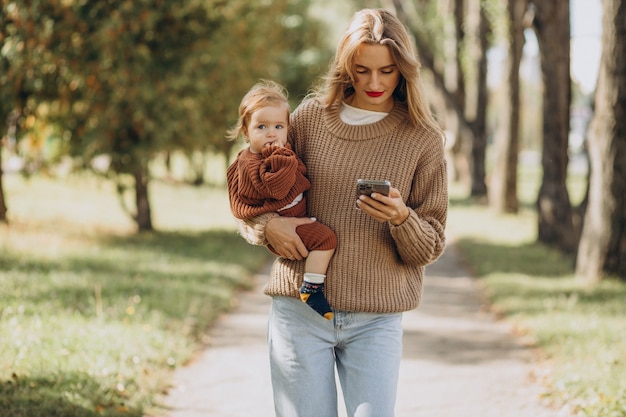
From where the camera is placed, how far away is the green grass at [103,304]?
16.9 feet

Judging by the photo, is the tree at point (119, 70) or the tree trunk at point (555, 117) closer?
the tree at point (119, 70)

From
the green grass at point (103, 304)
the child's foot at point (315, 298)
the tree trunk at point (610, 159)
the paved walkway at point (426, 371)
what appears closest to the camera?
the child's foot at point (315, 298)

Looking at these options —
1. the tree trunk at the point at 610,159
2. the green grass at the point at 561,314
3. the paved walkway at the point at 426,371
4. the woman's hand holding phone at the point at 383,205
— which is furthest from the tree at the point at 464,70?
the woman's hand holding phone at the point at 383,205

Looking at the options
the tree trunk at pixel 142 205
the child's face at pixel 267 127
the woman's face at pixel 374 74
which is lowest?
the tree trunk at pixel 142 205

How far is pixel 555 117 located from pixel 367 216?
35.6 feet

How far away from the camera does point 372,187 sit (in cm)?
292

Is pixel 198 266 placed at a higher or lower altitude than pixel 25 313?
lower

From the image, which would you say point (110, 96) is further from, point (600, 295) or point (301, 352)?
point (301, 352)

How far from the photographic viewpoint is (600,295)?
9.15 m

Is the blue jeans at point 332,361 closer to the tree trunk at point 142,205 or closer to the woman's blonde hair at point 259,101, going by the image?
the woman's blonde hair at point 259,101

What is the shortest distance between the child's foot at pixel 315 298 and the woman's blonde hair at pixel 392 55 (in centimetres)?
76

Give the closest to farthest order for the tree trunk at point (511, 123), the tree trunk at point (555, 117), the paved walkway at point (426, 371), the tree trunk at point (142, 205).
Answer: the paved walkway at point (426, 371) < the tree trunk at point (555, 117) < the tree trunk at point (142, 205) < the tree trunk at point (511, 123)

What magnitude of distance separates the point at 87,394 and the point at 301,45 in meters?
35.3

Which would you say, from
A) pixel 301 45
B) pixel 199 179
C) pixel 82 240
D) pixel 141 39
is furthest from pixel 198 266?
pixel 301 45
